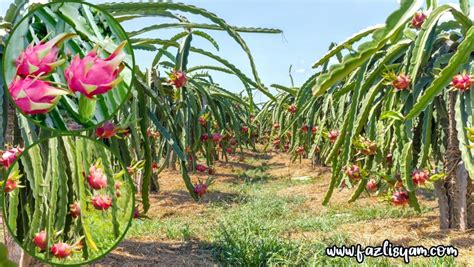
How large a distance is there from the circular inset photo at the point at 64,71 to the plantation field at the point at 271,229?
5.71ft

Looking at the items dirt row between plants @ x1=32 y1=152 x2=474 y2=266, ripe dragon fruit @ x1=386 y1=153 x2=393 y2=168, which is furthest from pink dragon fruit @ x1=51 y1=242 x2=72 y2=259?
ripe dragon fruit @ x1=386 y1=153 x2=393 y2=168

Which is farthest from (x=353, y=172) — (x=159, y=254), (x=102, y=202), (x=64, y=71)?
(x=64, y=71)

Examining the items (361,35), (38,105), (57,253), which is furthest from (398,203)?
(38,105)

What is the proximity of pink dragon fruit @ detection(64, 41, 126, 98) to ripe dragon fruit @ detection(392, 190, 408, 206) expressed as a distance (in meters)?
2.83

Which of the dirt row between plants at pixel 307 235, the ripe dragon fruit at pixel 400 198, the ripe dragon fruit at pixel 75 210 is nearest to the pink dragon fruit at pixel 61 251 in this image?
the ripe dragon fruit at pixel 75 210

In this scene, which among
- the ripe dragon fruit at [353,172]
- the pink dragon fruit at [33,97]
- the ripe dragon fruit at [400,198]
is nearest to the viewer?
the pink dragon fruit at [33,97]

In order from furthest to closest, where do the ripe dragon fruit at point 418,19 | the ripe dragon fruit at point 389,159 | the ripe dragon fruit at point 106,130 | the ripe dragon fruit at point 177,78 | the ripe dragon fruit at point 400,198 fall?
the ripe dragon fruit at point 389,159, the ripe dragon fruit at point 400,198, the ripe dragon fruit at point 418,19, the ripe dragon fruit at point 177,78, the ripe dragon fruit at point 106,130

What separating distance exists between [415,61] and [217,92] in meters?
6.02

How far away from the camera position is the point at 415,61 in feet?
10.1

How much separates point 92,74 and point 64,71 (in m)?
0.49

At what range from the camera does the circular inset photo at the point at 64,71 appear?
3.65 ft

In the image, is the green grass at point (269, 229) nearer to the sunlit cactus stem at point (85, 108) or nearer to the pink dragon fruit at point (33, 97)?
the sunlit cactus stem at point (85, 108)

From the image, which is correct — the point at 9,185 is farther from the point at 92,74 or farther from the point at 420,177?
the point at 420,177

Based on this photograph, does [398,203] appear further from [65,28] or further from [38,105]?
[38,105]
